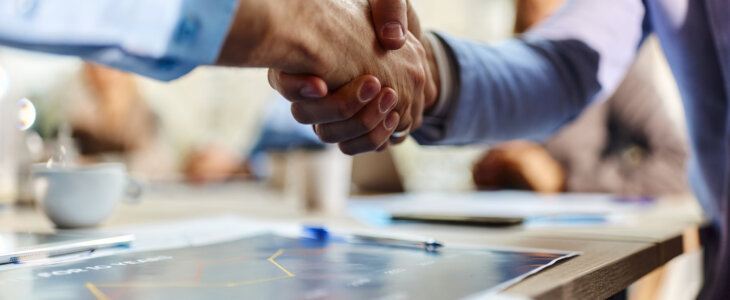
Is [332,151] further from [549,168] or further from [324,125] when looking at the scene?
[549,168]

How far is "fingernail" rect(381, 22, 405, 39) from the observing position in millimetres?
571

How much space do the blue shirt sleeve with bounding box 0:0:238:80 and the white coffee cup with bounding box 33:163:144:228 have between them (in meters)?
0.31

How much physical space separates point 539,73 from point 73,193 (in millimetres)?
633

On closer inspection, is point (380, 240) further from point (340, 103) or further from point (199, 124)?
point (199, 124)

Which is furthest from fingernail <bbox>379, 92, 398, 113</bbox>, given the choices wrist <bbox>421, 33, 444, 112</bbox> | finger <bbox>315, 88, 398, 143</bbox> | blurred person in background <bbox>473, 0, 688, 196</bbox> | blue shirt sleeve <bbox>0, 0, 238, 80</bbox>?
blurred person in background <bbox>473, 0, 688, 196</bbox>

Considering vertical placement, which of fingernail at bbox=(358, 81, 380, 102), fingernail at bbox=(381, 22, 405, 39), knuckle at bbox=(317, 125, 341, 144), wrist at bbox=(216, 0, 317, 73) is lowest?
knuckle at bbox=(317, 125, 341, 144)

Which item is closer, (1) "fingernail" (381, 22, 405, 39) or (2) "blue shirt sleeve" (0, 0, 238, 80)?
(2) "blue shirt sleeve" (0, 0, 238, 80)

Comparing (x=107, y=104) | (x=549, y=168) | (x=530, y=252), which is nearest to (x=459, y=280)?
(x=530, y=252)

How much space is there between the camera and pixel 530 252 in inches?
17.9

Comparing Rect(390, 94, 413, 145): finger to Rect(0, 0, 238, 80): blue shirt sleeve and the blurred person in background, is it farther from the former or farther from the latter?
the blurred person in background

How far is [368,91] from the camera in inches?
21.6

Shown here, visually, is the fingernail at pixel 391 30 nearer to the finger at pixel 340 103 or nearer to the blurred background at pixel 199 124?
the finger at pixel 340 103

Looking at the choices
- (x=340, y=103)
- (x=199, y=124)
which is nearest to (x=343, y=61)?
(x=340, y=103)

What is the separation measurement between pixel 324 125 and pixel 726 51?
0.48 meters
